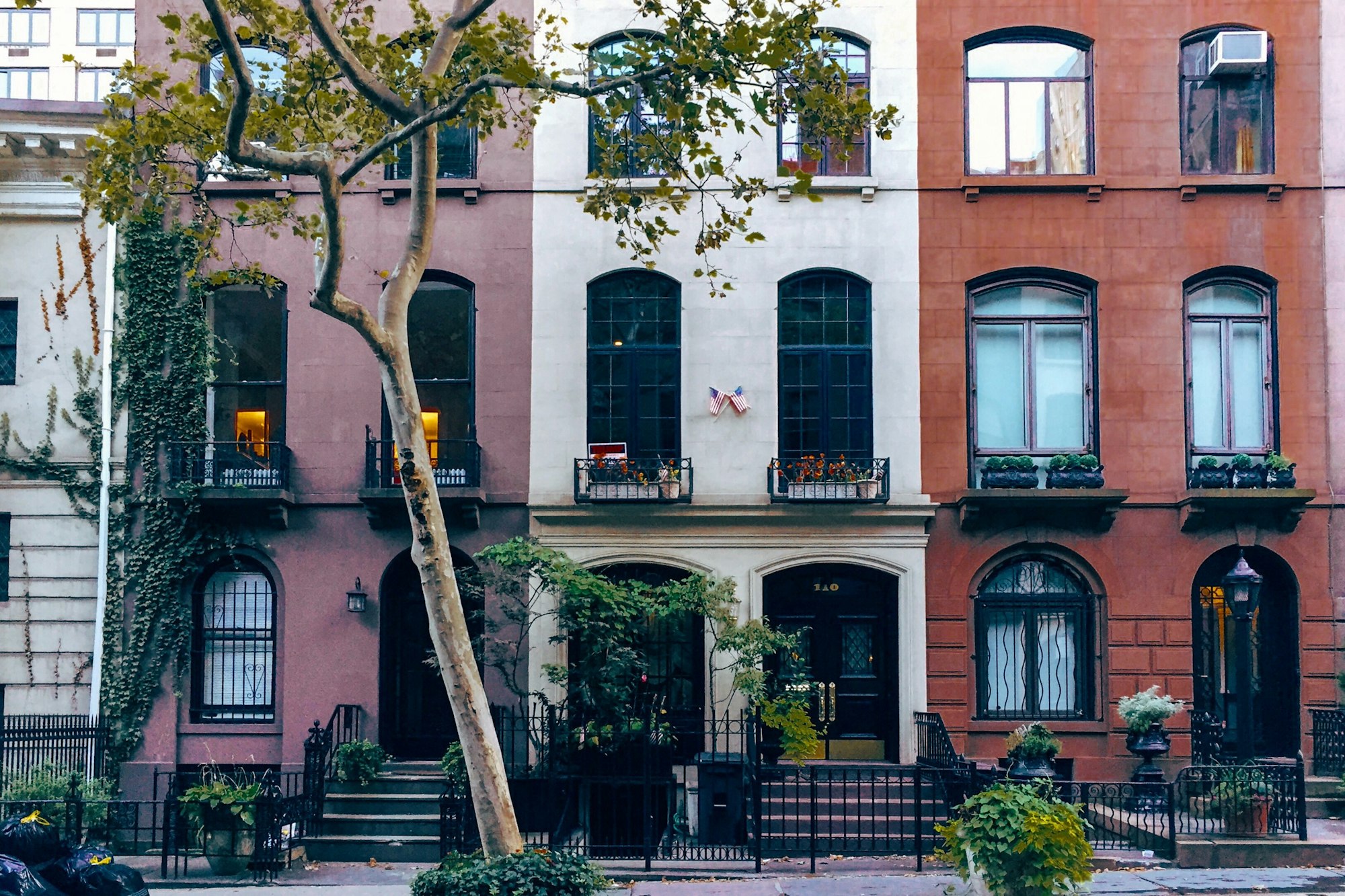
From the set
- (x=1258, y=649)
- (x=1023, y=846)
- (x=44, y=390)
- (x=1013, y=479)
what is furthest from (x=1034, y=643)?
(x=44, y=390)

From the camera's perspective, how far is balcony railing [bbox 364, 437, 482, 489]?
55.8ft

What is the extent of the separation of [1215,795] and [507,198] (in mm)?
11858

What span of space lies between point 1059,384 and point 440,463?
8.85 meters

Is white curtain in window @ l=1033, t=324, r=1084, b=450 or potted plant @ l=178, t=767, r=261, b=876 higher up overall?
white curtain in window @ l=1033, t=324, r=1084, b=450

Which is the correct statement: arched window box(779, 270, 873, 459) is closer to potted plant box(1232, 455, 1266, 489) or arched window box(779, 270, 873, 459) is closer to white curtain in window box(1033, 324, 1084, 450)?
white curtain in window box(1033, 324, 1084, 450)

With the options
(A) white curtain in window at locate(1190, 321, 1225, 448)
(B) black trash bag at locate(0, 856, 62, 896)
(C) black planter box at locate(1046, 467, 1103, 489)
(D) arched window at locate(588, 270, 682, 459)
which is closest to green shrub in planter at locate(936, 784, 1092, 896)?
(C) black planter box at locate(1046, 467, 1103, 489)

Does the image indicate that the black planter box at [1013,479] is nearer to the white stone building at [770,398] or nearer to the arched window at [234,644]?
the white stone building at [770,398]

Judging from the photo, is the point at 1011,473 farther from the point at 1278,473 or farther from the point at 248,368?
the point at 248,368

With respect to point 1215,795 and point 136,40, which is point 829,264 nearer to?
point 1215,795

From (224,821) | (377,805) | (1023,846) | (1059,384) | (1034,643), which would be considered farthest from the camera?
(1059,384)

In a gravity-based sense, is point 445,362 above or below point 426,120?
below

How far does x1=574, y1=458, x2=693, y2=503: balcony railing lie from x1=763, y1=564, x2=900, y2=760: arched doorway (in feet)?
6.25

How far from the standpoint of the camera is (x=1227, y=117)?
17.7 meters

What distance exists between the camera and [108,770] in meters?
16.5
